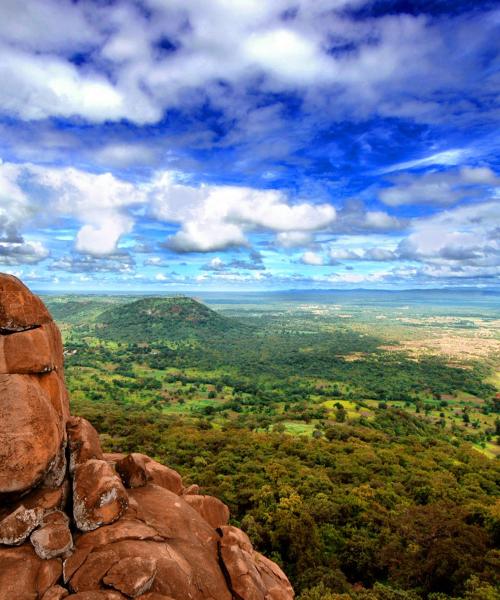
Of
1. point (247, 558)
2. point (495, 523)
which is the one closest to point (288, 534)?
point (495, 523)

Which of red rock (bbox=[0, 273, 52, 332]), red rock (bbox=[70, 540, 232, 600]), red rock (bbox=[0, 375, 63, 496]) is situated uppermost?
red rock (bbox=[0, 273, 52, 332])

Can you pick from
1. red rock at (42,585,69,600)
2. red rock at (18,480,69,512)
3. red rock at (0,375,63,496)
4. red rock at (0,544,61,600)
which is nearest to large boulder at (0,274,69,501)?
red rock at (0,375,63,496)

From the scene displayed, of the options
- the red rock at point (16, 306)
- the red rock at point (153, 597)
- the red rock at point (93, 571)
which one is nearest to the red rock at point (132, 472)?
the red rock at point (93, 571)

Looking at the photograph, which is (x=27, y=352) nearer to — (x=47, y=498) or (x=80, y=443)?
(x=80, y=443)

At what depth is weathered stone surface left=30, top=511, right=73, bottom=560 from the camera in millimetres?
14523

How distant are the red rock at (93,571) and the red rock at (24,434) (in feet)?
→ 12.5

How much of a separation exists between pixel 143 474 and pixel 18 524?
7077 millimetres

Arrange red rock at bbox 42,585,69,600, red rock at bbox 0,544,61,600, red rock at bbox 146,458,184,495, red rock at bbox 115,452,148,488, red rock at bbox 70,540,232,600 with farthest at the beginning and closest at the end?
red rock at bbox 146,458,184,495
red rock at bbox 115,452,148,488
red rock at bbox 70,540,232,600
red rock at bbox 0,544,61,600
red rock at bbox 42,585,69,600

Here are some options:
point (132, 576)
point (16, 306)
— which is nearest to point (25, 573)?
point (132, 576)

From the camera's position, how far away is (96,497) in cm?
1655

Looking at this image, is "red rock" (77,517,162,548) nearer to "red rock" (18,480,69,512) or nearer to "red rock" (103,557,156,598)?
"red rock" (103,557,156,598)

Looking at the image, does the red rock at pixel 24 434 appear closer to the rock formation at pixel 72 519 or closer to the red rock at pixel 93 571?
the rock formation at pixel 72 519

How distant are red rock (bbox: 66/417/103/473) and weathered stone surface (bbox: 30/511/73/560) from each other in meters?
2.79

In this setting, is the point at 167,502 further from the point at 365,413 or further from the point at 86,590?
the point at 365,413
